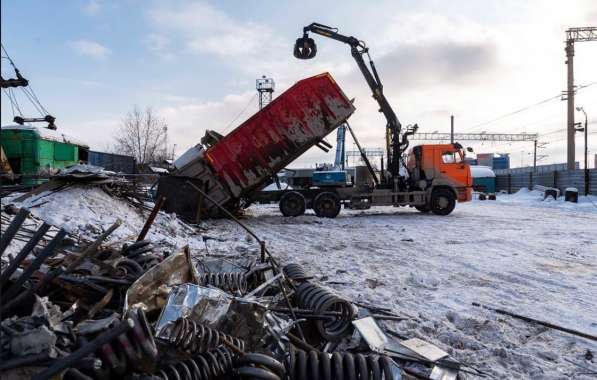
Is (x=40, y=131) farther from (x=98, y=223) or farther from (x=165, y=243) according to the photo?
(x=165, y=243)

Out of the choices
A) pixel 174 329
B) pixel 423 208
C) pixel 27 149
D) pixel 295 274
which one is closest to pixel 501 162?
pixel 423 208

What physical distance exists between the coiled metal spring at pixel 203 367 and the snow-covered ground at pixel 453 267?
1918 millimetres

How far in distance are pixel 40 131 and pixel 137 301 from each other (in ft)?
59.4

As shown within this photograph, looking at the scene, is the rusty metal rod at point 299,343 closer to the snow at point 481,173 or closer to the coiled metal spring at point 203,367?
the coiled metal spring at point 203,367

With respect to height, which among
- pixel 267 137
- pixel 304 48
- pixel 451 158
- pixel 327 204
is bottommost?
pixel 327 204

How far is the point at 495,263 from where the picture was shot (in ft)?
23.0

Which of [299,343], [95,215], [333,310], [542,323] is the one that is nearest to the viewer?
[299,343]

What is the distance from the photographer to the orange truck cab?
50.6ft

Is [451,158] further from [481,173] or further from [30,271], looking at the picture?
[481,173]

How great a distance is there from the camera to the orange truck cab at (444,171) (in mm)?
15432

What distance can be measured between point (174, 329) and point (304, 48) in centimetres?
1405

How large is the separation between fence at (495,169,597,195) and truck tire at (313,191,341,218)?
56.8 feet

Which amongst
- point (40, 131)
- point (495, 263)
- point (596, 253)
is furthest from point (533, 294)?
point (40, 131)

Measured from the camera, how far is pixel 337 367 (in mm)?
2770
